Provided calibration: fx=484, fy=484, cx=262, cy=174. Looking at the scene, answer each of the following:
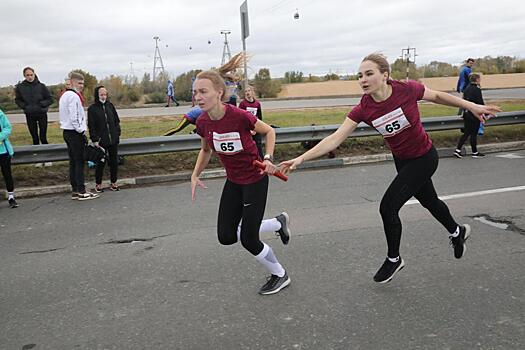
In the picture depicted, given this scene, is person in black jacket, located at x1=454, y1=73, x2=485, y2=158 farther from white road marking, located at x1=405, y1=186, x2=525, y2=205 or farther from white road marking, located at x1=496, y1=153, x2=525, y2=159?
white road marking, located at x1=405, y1=186, x2=525, y2=205

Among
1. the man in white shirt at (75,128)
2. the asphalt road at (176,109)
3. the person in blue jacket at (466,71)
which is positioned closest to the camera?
the man in white shirt at (75,128)

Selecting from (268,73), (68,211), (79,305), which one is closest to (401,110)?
(79,305)

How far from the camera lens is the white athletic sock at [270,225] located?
183 inches

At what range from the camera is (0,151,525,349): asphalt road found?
3373 mm

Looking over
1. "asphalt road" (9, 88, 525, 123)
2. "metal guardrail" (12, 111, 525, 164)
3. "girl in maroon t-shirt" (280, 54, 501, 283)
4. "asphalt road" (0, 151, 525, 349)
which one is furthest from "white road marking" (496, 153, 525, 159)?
"asphalt road" (9, 88, 525, 123)

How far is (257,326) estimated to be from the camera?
3494 millimetres

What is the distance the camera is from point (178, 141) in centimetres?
966

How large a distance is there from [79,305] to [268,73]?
35.8 meters

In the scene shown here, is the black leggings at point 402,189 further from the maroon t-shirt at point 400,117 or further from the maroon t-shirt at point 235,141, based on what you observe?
the maroon t-shirt at point 235,141

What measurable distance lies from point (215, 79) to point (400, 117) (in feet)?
5.06

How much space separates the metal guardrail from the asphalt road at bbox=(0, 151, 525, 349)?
1.98m

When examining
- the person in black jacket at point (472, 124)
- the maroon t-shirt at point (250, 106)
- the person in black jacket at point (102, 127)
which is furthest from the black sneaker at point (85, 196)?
the person in black jacket at point (472, 124)

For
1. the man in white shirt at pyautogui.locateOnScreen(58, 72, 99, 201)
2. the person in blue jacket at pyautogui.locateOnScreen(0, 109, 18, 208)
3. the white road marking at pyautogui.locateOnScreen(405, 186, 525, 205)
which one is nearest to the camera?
the white road marking at pyautogui.locateOnScreen(405, 186, 525, 205)

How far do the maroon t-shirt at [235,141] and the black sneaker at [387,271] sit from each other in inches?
51.8
